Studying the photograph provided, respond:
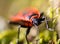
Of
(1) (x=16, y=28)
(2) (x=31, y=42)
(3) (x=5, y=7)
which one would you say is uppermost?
(3) (x=5, y=7)

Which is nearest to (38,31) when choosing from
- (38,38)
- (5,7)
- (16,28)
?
(38,38)

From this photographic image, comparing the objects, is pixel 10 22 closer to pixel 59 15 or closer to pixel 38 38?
pixel 38 38

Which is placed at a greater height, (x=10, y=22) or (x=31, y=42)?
(x=10, y=22)

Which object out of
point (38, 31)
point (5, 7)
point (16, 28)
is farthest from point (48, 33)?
point (5, 7)

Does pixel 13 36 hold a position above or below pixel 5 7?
below

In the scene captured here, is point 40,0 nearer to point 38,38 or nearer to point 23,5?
point 23,5

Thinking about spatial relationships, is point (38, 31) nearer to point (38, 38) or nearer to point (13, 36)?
point (38, 38)
